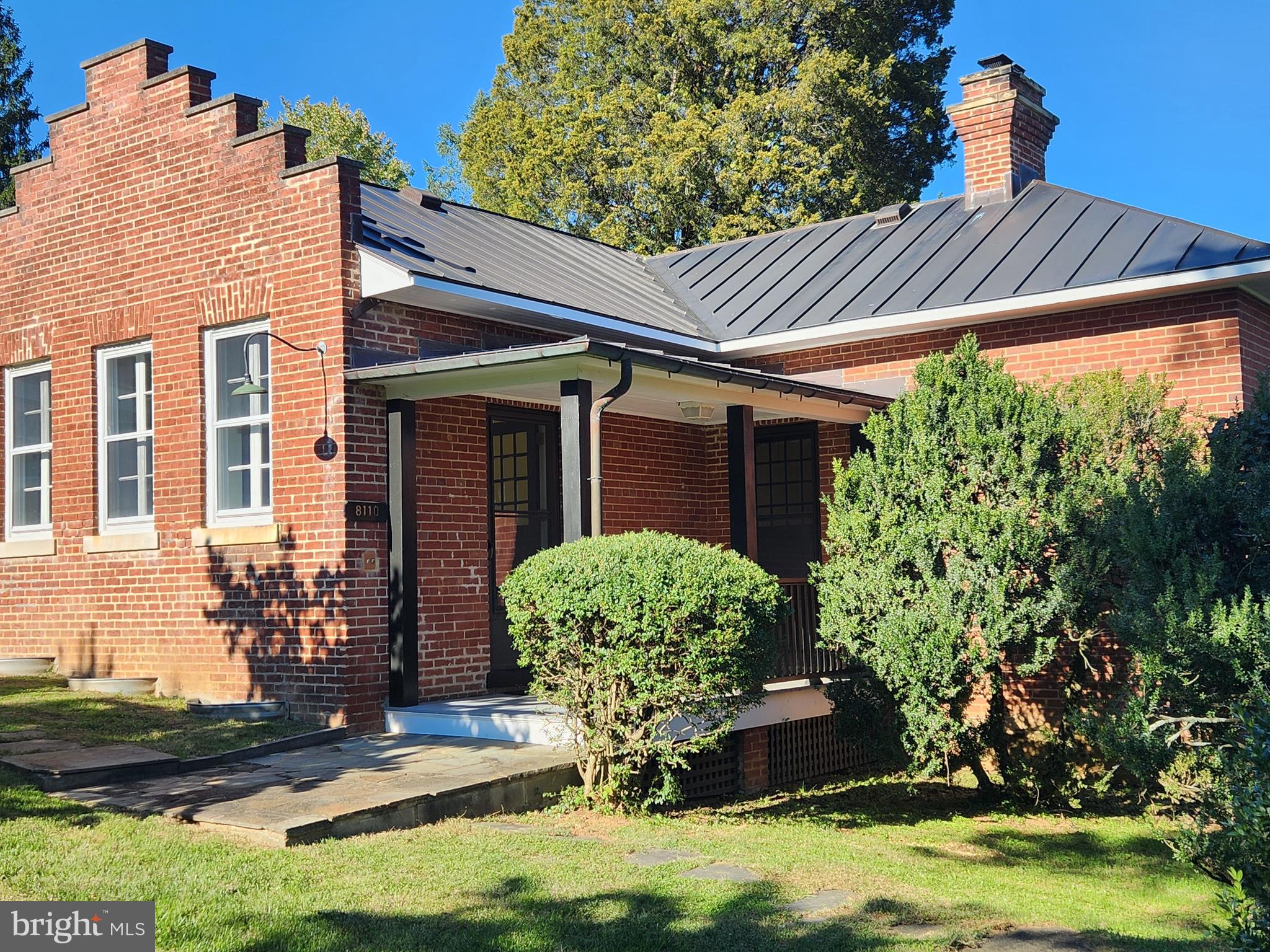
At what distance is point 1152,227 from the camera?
39.8ft

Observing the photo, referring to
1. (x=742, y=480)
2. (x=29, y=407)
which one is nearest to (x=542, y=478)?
(x=742, y=480)

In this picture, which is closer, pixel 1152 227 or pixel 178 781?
pixel 178 781

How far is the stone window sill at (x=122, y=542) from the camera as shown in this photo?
1130 centimetres

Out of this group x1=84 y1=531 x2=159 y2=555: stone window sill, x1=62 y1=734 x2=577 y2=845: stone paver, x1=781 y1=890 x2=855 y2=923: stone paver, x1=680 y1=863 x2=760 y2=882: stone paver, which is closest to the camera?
x1=781 y1=890 x2=855 y2=923: stone paver

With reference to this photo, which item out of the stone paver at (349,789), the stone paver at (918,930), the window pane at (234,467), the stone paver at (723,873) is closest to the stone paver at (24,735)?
the stone paver at (349,789)

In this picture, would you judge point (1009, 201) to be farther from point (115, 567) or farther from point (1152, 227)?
point (115, 567)

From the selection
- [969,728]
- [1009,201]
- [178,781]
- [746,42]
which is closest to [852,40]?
[746,42]

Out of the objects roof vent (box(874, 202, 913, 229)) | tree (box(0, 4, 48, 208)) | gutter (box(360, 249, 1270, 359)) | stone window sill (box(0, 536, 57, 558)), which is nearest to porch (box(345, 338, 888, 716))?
gutter (box(360, 249, 1270, 359))

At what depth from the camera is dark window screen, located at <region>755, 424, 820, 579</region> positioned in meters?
13.7

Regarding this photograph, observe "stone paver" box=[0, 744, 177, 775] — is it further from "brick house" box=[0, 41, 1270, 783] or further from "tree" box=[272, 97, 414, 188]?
"tree" box=[272, 97, 414, 188]

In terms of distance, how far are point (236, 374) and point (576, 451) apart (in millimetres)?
3497

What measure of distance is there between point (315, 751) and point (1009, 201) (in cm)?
969

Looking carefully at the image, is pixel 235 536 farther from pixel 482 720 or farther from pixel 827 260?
pixel 827 260

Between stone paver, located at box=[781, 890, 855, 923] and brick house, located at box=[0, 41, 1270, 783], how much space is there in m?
3.58
